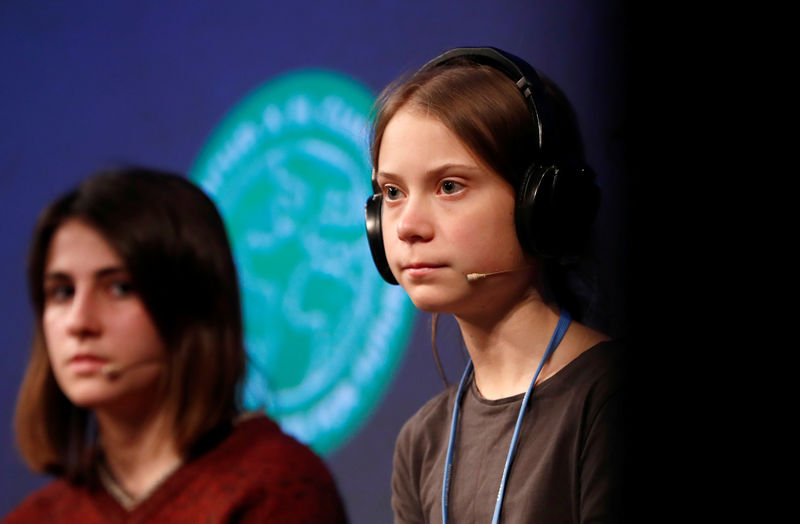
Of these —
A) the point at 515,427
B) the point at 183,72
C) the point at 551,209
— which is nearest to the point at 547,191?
the point at 551,209

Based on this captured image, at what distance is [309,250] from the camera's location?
7.73 ft

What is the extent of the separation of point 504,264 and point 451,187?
0.34 feet

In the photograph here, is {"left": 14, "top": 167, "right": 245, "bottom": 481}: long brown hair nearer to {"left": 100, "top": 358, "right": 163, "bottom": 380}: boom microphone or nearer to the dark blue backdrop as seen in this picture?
{"left": 100, "top": 358, "right": 163, "bottom": 380}: boom microphone

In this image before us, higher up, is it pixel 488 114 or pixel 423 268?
pixel 488 114

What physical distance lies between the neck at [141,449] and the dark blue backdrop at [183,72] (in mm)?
522

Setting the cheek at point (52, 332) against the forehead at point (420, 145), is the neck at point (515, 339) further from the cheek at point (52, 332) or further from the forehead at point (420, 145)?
the cheek at point (52, 332)

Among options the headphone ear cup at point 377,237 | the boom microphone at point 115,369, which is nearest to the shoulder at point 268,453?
the boom microphone at point 115,369

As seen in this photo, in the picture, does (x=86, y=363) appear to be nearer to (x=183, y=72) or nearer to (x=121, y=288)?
(x=121, y=288)

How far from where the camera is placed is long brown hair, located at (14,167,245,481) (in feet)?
5.28

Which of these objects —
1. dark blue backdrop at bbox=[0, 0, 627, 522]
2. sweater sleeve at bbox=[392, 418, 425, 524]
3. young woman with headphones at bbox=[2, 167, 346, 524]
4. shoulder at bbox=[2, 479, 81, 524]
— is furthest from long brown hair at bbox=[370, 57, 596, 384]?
shoulder at bbox=[2, 479, 81, 524]

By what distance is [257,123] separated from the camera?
2.47 metres

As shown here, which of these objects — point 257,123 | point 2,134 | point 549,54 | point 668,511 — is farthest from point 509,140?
point 2,134

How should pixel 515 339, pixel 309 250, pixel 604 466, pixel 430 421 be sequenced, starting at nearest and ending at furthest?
pixel 604 466 → pixel 515 339 → pixel 430 421 → pixel 309 250

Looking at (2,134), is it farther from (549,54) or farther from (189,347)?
(549,54)
